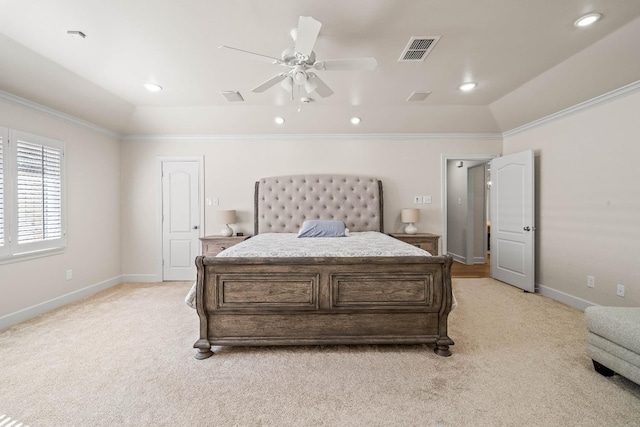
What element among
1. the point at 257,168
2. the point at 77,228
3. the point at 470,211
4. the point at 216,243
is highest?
the point at 257,168

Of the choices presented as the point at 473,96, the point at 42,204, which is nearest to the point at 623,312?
the point at 473,96

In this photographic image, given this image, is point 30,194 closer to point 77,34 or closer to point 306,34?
point 77,34

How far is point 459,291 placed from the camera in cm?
438

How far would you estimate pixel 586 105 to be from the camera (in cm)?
353

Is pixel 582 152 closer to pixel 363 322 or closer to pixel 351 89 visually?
pixel 351 89

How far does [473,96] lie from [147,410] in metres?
4.85

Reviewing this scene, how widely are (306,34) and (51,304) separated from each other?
4.42 meters

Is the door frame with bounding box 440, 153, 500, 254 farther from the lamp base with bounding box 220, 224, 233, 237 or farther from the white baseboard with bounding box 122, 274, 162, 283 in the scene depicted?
the white baseboard with bounding box 122, 274, 162, 283

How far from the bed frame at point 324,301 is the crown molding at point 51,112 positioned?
3006 mm

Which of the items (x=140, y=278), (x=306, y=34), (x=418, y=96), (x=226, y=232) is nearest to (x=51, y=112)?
(x=226, y=232)

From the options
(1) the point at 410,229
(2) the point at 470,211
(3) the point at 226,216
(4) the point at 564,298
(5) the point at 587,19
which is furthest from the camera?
(2) the point at 470,211

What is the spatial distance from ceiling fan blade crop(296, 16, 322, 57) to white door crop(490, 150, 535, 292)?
3772 mm

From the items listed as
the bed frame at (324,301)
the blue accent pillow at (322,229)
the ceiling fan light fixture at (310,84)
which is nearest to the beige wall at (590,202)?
the bed frame at (324,301)

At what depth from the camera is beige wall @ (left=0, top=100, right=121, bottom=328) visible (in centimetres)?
325
